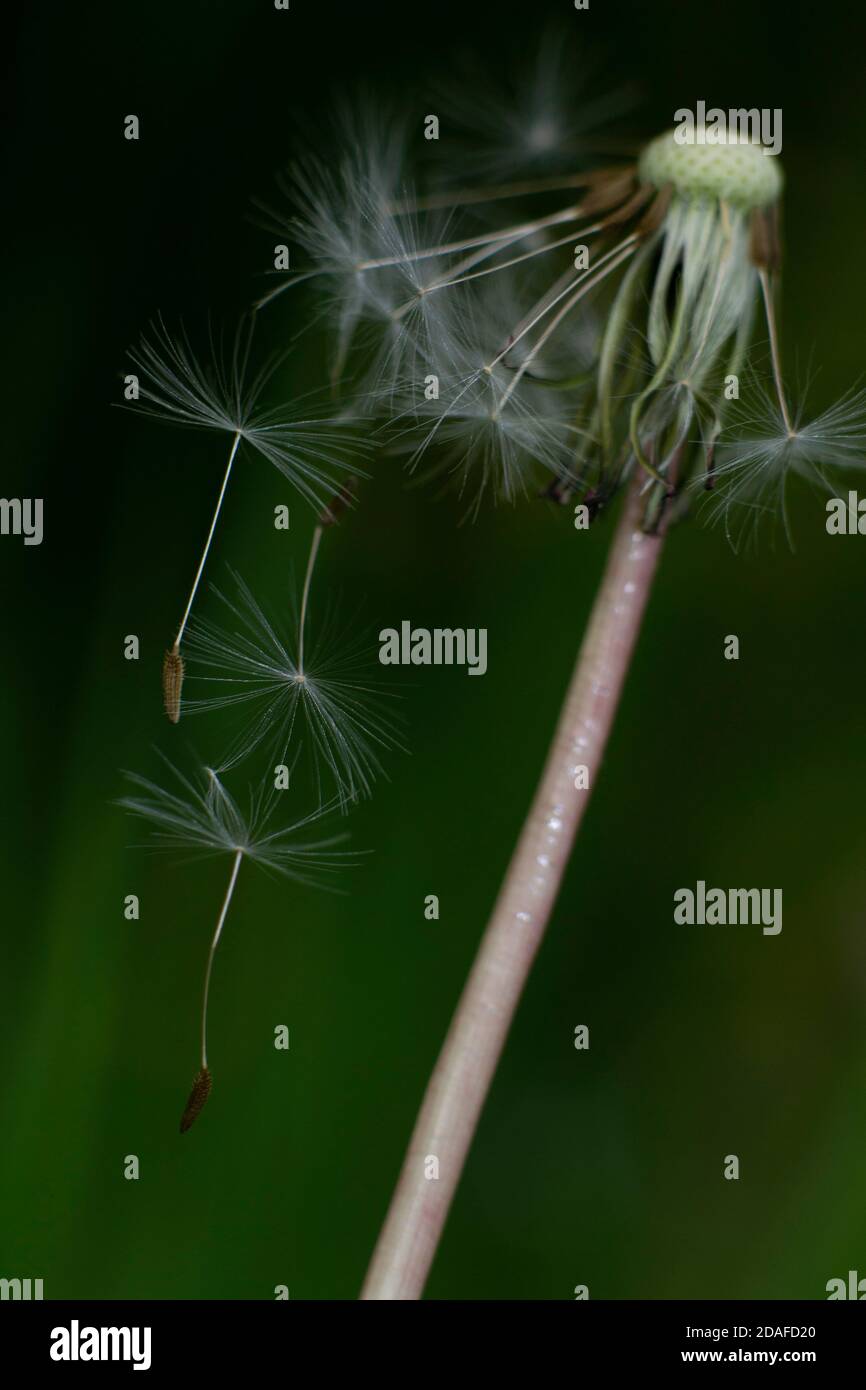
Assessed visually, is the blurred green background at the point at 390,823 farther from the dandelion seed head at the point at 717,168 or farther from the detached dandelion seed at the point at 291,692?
the dandelion seed head at the point at 717,168

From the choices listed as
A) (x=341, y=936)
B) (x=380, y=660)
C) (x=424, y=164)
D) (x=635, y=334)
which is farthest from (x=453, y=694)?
(x=424, y=164)

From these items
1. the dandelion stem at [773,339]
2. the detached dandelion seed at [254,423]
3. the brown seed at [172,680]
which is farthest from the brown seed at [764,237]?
the brown seed at [172,680]

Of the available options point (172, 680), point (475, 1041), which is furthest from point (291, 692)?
point (475, 1041)

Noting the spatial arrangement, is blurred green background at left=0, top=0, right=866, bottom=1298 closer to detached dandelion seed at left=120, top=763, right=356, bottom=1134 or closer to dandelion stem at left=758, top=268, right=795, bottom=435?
detached dandelion seed at left=120, top=763, right=356, bottom=1134

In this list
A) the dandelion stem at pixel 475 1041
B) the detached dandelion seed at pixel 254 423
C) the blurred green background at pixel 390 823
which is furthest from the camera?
the blurred green background at pixel 390 823

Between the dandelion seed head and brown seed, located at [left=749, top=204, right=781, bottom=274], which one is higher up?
the dandelion seed head

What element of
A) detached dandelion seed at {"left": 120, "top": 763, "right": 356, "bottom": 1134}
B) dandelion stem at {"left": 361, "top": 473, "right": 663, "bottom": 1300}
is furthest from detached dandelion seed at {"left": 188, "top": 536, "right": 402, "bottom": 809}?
dandelion stem at {"left": 361, "top": 473, "right": 663, "bottom": 1300}

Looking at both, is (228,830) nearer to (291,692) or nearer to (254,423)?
(291,692)
